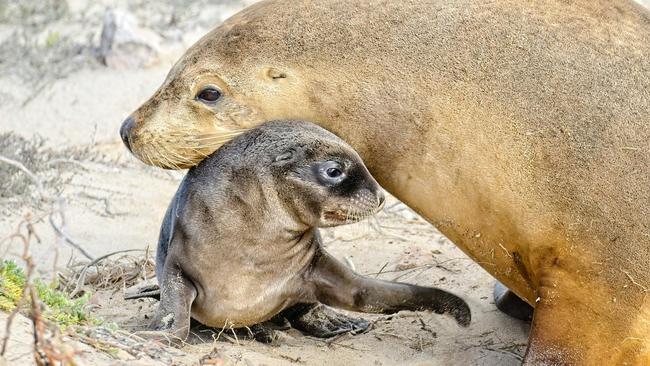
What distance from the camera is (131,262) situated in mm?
7137

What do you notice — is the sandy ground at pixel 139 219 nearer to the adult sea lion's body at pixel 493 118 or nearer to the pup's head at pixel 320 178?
the pup's head at pixel 320 178

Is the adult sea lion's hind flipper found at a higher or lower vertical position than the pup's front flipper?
higher

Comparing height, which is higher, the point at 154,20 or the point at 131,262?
the point at 131,262

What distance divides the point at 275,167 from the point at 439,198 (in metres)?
0.79

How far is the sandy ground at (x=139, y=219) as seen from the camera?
576cm

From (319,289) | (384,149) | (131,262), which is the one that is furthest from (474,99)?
(131,262)

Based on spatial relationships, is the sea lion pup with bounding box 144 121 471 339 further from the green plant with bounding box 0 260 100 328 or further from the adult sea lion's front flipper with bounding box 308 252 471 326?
the green plant with bounding box 0 260 100 328

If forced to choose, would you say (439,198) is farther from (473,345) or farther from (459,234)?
(473,345)

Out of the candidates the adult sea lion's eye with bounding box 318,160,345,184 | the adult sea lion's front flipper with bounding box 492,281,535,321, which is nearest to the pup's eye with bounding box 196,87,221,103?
the adult sea lion's eye with bounding box 318,160,345,184

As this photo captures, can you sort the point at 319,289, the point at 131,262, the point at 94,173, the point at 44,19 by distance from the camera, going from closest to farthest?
the point at 319,289
the point at 131,262
the point at 94,173
the point at 44,19

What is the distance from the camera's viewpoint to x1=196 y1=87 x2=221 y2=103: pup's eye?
531 centimetres

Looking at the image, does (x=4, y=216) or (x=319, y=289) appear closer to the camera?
(x=319, y=289)

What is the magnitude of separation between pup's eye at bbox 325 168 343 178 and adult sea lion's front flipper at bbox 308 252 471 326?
22.3 inches

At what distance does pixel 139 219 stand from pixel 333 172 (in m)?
2.87
